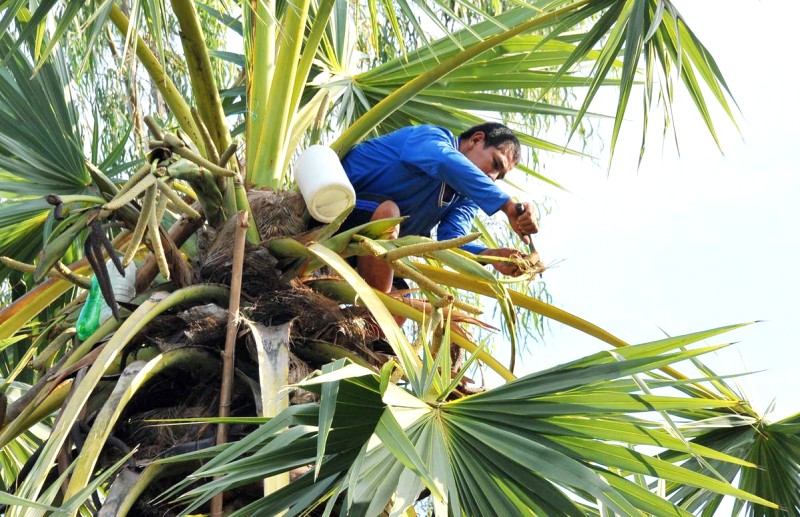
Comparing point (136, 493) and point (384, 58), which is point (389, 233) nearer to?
point (136, 493)

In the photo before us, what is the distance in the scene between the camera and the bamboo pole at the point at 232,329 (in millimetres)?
3355

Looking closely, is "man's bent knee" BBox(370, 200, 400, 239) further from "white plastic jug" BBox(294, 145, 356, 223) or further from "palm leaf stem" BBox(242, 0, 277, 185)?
"palm leaf stem" BBox(242, 0, 277, 185)

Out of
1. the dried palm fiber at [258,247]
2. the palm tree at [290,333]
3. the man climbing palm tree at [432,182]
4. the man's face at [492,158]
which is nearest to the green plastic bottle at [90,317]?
the palm tree at [290,333]

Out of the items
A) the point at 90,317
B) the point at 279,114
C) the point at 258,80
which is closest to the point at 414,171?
the point at 279,114

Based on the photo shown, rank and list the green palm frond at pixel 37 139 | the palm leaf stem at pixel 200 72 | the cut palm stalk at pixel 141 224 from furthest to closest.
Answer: the green palm frond at pixel 37 139 < the palm leaf stem at pixel 200 72 < the cut palm stalk at pixel 141 224

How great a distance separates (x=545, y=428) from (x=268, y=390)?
0.84m

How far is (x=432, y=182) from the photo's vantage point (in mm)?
4332

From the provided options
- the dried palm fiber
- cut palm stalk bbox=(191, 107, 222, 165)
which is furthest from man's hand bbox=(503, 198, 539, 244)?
cut palm stalk bbox=(191, 107, 222, 165)

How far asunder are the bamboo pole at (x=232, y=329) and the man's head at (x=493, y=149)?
1.22 metres

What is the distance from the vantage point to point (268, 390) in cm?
325

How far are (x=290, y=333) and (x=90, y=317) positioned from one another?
0.69 meters

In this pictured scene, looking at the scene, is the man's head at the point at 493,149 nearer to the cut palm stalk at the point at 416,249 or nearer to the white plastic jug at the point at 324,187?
the white plastic jug at the point at 324,187

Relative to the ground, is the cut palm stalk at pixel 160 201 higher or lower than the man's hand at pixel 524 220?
lower

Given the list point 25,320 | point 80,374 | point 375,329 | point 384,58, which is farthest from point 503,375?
point 384,58
